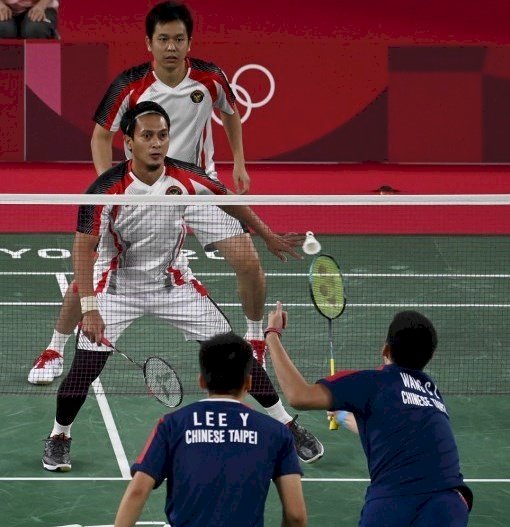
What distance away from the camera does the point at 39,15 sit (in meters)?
14.4

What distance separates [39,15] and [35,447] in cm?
715

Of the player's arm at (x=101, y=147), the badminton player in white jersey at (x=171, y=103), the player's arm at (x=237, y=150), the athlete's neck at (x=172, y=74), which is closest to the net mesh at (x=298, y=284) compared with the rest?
the badminton player in white jersey at (x=171, y=103)

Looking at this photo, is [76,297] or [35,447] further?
[76,297]

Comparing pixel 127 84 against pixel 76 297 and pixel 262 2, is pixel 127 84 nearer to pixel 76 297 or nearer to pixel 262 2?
pixel 76 297

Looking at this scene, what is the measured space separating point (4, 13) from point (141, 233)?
720 centimetres

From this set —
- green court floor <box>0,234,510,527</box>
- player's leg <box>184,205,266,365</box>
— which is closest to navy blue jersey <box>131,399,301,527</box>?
green court floor <box>0,234,510,527</box>

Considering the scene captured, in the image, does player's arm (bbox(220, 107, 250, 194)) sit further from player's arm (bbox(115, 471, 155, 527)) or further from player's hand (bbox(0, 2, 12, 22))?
player's hand (bbox(0, 2, 12, 22))

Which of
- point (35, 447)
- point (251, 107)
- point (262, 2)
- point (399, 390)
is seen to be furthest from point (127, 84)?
point (262, 2)

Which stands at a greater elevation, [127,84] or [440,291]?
[127,84]

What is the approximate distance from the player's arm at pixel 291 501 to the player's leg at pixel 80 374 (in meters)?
2.78

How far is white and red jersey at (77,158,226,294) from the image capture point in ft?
25.7

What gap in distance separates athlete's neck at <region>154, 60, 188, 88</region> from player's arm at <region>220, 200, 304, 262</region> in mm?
1390

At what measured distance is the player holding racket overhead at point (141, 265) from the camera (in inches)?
308

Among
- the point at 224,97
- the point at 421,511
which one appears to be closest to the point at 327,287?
the point at 224,97
